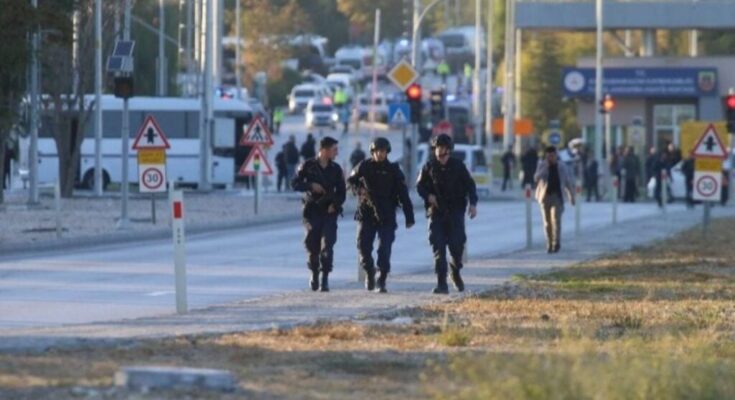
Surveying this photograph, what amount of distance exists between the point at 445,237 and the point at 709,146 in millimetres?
12400

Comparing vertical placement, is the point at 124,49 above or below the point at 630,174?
above

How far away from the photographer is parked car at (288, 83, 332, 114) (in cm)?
11000

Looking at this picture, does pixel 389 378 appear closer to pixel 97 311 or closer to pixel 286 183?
pixel 97 311

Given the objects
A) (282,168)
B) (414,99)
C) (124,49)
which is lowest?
(282,168)

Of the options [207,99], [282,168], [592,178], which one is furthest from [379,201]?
[282,168]

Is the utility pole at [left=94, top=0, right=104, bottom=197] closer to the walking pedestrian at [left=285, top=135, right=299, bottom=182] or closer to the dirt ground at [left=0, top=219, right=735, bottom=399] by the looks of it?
the walking pedestrian at [left=285, top=135, right=299, bottom=182]

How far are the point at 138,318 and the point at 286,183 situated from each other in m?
44.8

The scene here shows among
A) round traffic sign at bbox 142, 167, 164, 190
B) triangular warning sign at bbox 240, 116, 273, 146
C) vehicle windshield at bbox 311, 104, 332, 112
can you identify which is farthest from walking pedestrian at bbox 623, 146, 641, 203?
vehicle windshield at bbox 311, 104, 332, 112

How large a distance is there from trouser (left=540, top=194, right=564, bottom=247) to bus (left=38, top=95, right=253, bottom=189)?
98.2 ft

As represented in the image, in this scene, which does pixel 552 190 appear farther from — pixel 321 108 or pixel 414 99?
pixel 321 108

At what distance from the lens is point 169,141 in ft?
195

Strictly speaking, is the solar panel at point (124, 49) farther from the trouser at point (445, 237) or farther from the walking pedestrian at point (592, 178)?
the walking pedestrian at point (592, 178)

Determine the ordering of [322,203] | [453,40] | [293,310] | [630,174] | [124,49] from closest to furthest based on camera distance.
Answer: [293,310] < [322,203] < [124,49] < [630,174] < [453,40]

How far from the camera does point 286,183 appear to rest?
62.3 metres
